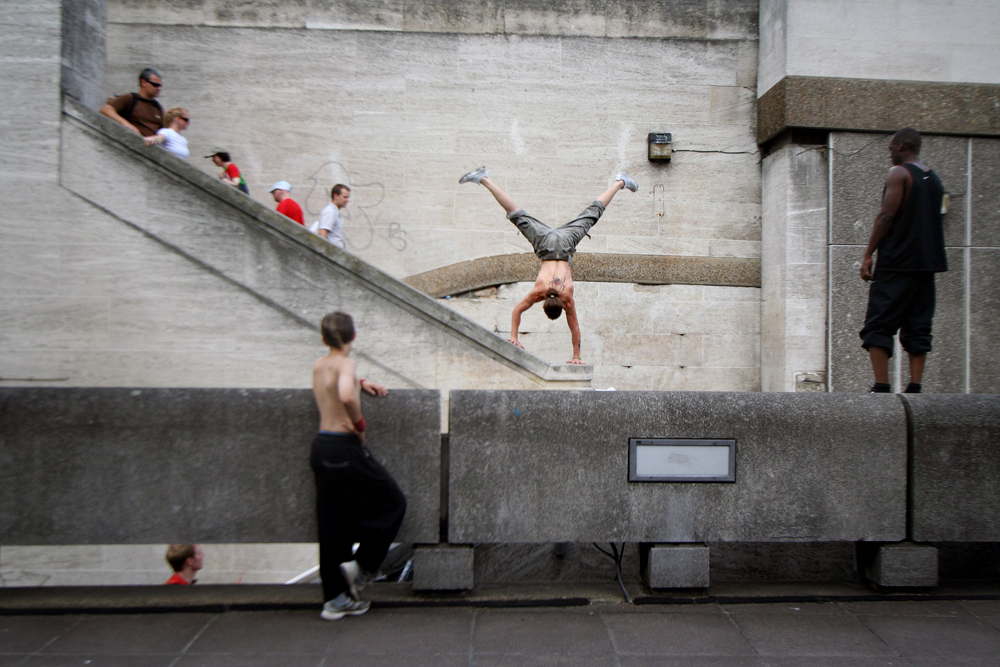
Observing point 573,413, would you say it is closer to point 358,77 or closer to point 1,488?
point 1,488

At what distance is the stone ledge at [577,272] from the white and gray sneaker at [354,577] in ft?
19.3

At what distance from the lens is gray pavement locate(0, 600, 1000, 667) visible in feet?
10.4

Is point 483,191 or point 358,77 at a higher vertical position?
point 358,77

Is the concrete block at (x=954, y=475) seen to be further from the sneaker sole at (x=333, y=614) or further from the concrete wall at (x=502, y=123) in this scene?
the concrete wall at (x=502, y=123)

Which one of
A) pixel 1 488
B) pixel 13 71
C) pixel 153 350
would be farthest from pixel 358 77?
pixel 1 488

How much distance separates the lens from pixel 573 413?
12.7ft

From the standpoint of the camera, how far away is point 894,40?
8.87 metres

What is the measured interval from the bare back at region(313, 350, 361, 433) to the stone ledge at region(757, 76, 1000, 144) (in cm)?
763

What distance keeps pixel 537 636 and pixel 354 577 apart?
106 cm

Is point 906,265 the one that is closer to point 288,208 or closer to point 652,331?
point 652,331

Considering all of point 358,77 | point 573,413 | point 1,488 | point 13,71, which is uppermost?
point 358,77

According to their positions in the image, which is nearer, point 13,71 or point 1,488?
point 1,488

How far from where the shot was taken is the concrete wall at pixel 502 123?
9312 mm

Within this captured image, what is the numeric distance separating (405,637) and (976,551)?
3764mm
